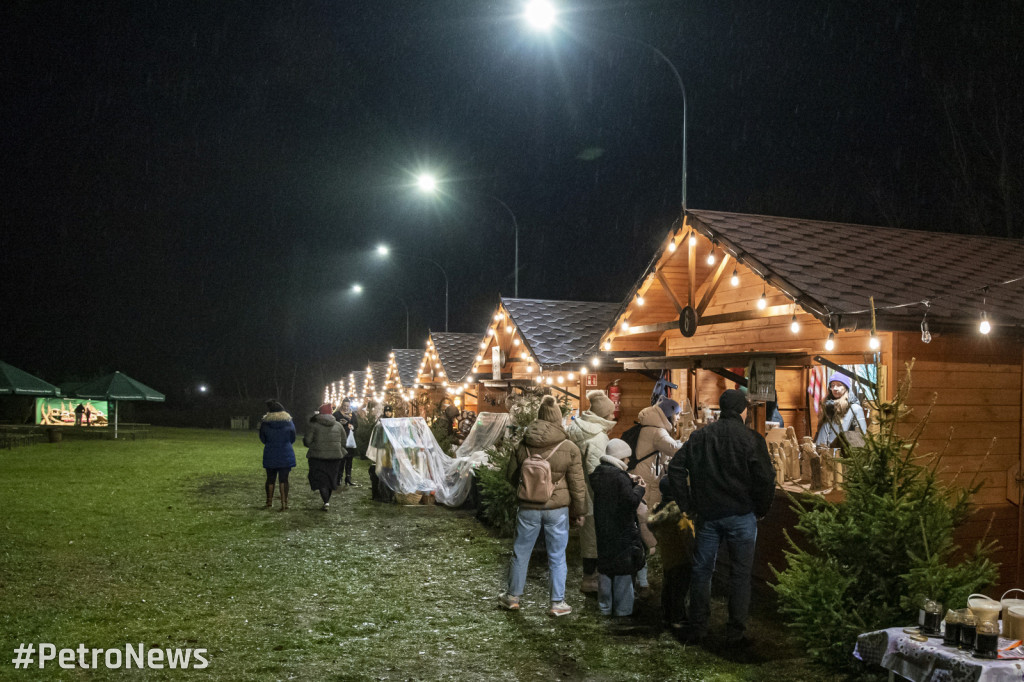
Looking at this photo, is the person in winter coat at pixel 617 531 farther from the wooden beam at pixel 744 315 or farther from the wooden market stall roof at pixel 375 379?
the wooden market stall roof at pixel 375 379

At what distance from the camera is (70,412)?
38.0m

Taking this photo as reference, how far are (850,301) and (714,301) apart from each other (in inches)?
167

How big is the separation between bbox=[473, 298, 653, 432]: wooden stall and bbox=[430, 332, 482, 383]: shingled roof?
6.05 ft

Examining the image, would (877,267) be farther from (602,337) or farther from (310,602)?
(310,602)

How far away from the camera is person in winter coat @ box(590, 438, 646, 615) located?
6766mm

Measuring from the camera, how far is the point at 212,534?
430 inches

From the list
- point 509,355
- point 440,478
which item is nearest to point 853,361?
point 440,478

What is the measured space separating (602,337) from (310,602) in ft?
25.7

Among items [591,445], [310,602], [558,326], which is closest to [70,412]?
[558,326]

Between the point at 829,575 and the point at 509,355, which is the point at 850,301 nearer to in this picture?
the point at 829,575

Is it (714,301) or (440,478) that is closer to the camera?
(714,301)

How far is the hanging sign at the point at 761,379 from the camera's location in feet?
29.8

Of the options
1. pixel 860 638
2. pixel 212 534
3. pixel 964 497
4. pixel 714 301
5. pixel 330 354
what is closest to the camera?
pixel 860 638

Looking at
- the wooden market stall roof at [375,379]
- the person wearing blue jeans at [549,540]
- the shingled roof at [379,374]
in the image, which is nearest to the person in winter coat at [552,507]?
the person wearing blue jeans at [549,540]
